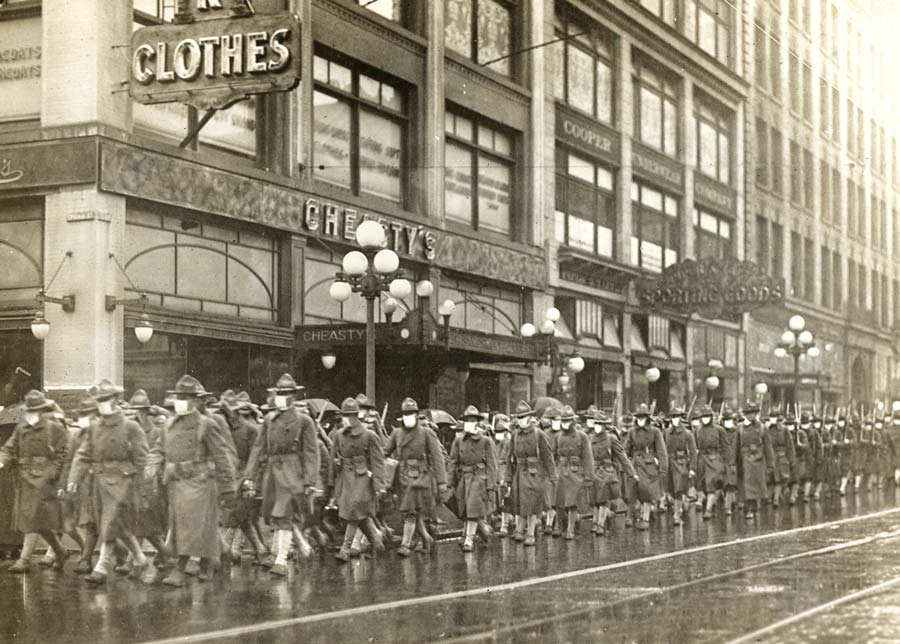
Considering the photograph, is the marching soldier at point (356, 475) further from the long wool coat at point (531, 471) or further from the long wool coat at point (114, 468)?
the long wool coat at point (531, 471)

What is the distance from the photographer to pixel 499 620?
38.5 ft

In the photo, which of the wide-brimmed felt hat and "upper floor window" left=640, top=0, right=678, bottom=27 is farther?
"upper floor window" left=640, top=0, right=678, bottom=27

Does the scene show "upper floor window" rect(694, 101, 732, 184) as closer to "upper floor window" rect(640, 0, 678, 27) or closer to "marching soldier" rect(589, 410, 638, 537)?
"upper floor window" rect(640, 0, 678, 27)

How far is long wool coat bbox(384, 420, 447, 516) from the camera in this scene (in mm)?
18156

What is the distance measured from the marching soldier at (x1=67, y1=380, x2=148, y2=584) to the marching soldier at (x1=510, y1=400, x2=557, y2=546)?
266 inches

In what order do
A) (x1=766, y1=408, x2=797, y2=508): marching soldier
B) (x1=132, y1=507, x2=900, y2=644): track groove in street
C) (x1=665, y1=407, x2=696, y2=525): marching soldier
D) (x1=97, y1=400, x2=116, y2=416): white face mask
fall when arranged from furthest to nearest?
(x1=766, y1=408, x2=797, y2=508): marching soldier
(x1=665, y1=407, x2=696, y2=525): marching soldier
(x1=97, y1=400, x2=116, y2=416): white face mask
(x1=132, y1=507, x2=900, y2=644): track groove in street

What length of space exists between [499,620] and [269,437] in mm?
5133

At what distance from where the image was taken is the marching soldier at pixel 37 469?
1585cm

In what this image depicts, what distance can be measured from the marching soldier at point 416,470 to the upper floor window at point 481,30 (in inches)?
620

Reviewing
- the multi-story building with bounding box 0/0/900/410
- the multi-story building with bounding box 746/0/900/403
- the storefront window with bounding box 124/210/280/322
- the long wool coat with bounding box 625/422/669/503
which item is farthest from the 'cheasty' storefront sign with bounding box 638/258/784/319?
the storefront window with bounding box 124/210/280/322

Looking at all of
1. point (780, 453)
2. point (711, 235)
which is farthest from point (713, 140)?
point (780, 453)

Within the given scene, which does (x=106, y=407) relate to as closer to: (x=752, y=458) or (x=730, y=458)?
(x=730, y=458)

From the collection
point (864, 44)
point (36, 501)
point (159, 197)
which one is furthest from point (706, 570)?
point (864, 44)

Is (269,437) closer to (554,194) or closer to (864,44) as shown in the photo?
(554,194)
